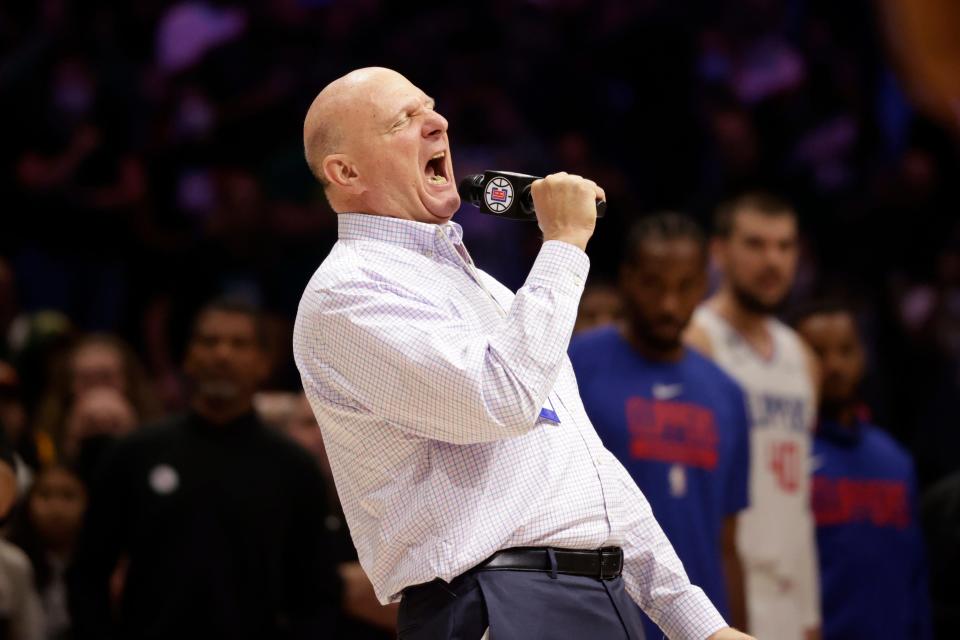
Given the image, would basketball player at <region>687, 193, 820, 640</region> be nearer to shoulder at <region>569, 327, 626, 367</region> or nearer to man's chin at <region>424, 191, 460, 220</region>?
shoulder at <region>569, 327, 626, 367</region>

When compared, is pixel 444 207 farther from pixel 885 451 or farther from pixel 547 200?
pixel 885 451

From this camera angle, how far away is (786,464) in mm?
4160

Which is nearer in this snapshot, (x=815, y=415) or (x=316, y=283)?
(x=316, y=283)

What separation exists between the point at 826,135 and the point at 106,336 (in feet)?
12.8

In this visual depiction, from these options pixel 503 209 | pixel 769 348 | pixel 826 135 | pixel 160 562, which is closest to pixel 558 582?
pixel 503 209

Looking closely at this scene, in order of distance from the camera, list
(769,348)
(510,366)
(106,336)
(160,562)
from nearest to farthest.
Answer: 1. (510,366)
2. (160,562)
3. (769,348)
4. (106,336)

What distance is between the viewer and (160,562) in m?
3.68

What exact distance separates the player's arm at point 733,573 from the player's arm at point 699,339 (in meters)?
0.69

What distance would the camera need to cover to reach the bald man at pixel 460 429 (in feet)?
6.54

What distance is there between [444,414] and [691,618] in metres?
0.59

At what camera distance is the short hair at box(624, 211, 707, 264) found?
3.81 metres

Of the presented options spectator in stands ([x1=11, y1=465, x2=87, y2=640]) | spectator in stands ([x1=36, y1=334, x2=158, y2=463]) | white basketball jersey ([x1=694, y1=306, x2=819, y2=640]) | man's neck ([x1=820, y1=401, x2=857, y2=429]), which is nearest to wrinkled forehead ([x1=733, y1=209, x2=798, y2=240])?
white basketball jersey ([x1=694, y1=306, x2=819, y2=640])

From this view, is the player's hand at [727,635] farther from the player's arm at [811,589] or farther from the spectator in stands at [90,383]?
the spectator in stands at [90,383]

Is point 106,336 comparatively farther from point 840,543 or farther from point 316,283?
point 316,283
